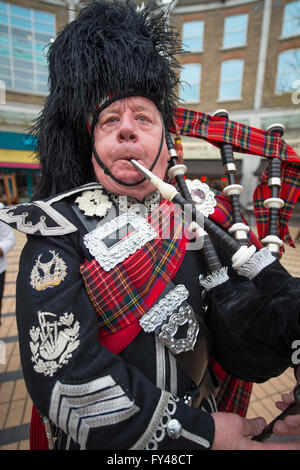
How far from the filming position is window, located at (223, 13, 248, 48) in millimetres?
10164

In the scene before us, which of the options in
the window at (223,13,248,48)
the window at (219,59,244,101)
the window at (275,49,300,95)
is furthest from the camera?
the window at (219,59,244,101)

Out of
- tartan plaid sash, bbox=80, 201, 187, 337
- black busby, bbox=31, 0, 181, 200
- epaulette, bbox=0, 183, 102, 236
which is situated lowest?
tartan plaid sash, bbox=80, 201, 187, 337

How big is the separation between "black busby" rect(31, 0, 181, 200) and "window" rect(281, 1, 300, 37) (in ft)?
35.9

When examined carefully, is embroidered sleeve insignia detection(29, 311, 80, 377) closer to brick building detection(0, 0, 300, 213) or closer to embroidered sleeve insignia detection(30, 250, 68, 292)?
embroidered sleeve insignia detection(30, 250, 68, 292)

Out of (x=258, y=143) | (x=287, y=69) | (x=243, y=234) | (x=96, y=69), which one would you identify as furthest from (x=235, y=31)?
(x=243, y=234)

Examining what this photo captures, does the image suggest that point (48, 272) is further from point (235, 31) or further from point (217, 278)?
point (235, 31)

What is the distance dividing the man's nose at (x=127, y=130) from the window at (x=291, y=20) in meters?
11.4

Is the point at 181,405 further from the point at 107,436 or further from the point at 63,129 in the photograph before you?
the point at 63,129

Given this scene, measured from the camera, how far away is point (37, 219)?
3.17 feet

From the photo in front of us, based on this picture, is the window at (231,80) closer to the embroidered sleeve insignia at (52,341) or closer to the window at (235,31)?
the window at (235,31)

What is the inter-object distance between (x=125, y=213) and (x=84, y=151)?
0.49 m

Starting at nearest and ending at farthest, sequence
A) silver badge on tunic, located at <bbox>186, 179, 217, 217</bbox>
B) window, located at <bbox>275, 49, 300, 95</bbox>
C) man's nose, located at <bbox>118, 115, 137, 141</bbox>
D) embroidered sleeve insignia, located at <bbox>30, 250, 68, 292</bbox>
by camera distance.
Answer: embroidered sleeve insignia, located at <bbox>30, 250, 68, 292</bbox> < man's nose, located at <bbox>118, 115, 137, 141</bbox> < silver badge on tunic, located at <bbox>186, 179, 217, 217</bbox> < window, located at <bbox>275, 49, 300, 95</bbox>

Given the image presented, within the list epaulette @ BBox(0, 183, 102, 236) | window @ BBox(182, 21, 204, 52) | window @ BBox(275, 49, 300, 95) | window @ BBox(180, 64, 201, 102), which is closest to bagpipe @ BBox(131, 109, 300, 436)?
epaulette @ BBox(0, 183, 102, 236)

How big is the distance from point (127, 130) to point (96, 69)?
1.11 feet
